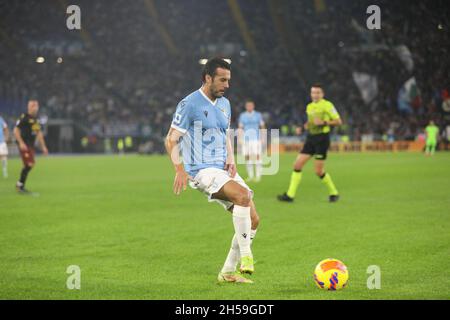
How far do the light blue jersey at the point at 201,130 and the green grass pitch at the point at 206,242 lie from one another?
127cm

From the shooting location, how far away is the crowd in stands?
156ft

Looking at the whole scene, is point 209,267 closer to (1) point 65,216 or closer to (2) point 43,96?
(1) point 65,216

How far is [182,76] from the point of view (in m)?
54.9

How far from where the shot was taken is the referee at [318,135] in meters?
16.2

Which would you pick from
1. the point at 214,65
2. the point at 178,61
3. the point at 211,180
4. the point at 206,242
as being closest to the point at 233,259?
the point at 211,180

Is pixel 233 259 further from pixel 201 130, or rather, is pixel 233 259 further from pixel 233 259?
pixel 201 130

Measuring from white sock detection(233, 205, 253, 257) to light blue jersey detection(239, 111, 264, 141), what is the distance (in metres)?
15.4

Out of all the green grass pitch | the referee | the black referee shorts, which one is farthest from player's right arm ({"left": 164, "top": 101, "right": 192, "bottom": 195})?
the black referee shorts

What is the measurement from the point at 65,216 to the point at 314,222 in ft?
16.0

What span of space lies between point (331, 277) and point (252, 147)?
53.0ft

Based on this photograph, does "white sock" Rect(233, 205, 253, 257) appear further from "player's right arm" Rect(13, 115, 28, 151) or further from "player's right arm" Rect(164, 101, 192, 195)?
"player's right arm" Rect(13, 115, 28, 151)

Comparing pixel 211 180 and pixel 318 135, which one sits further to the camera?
pixel 318 135

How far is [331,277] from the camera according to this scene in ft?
23.1
